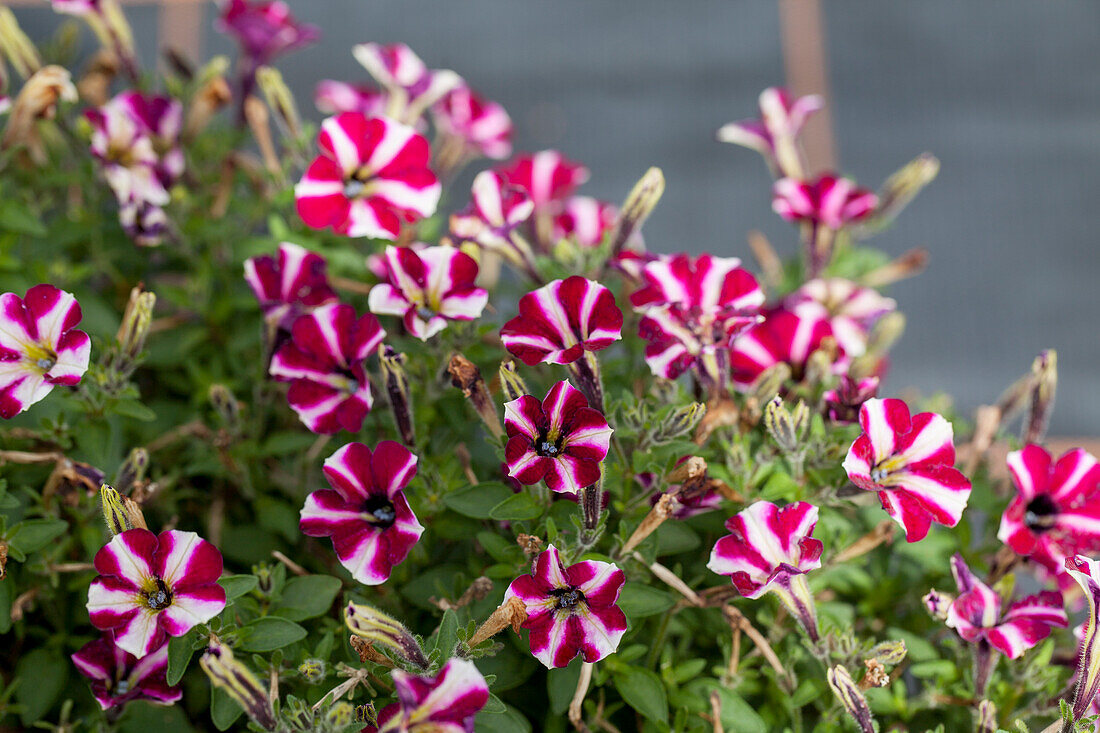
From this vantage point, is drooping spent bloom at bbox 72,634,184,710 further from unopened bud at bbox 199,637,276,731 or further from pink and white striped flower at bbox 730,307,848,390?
pink and white striped flower at bbox 730,307,848,390

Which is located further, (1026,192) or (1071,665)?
(1026,192)

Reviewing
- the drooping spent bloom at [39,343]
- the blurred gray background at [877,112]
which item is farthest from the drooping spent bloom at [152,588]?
the blurred gray background at [877,112]

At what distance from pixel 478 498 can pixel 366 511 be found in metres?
0.08

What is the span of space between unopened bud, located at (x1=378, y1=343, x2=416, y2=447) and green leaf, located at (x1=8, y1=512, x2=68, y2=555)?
0.23 metres

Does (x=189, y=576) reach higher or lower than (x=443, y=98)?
lower

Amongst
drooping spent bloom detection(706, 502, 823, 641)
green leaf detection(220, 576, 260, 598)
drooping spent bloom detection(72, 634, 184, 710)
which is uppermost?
drooping spent bloom detection(706, 502, 823, 641)

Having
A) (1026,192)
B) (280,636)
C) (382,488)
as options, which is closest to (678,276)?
(382,488)

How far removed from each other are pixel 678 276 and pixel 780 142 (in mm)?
316

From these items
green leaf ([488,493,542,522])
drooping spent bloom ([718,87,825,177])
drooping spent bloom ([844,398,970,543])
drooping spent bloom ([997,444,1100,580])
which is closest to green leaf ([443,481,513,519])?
green leaf ([488,493,542,522])

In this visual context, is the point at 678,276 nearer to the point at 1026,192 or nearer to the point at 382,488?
the point at 382,488

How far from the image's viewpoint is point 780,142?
90 cm

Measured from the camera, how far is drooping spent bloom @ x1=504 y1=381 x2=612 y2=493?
532 mm

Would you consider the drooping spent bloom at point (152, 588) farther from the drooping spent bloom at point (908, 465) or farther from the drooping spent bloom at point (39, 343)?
the drooping spent bloom at point (908, 465)

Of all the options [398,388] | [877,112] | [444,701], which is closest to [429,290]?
[398,388]
